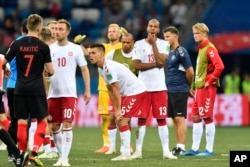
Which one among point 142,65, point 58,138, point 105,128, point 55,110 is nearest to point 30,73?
point 55,110

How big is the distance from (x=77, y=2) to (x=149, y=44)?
19.7m

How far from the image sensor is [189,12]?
3409 cm

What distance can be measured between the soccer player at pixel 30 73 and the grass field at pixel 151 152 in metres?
0.99

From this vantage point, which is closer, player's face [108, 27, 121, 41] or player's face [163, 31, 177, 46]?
player's face [163, 31, 177, 46]

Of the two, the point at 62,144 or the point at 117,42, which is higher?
the point at 117,42

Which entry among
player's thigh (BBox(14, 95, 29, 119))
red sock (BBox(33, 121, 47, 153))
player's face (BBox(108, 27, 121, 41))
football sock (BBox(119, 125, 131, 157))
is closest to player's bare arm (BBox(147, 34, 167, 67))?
football sock (BBox(119, 125, 131, 157))

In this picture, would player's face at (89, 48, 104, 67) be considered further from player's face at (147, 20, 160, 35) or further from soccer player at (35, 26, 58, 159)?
player's face at (147, 20, 160, 35)

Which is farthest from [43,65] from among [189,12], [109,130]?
[189,12]

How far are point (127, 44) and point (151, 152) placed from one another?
2.16 metres

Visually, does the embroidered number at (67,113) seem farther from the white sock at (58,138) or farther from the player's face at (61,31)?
the player's face at (61,31)

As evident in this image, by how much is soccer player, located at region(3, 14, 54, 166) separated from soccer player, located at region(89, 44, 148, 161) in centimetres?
126

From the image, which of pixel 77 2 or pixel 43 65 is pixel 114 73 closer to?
pixel 43 65

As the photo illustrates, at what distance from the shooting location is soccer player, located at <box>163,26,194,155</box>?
57.6 feet

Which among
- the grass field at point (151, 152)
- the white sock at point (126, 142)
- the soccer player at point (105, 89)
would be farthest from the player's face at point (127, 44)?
the white sock at point (126, 142)
